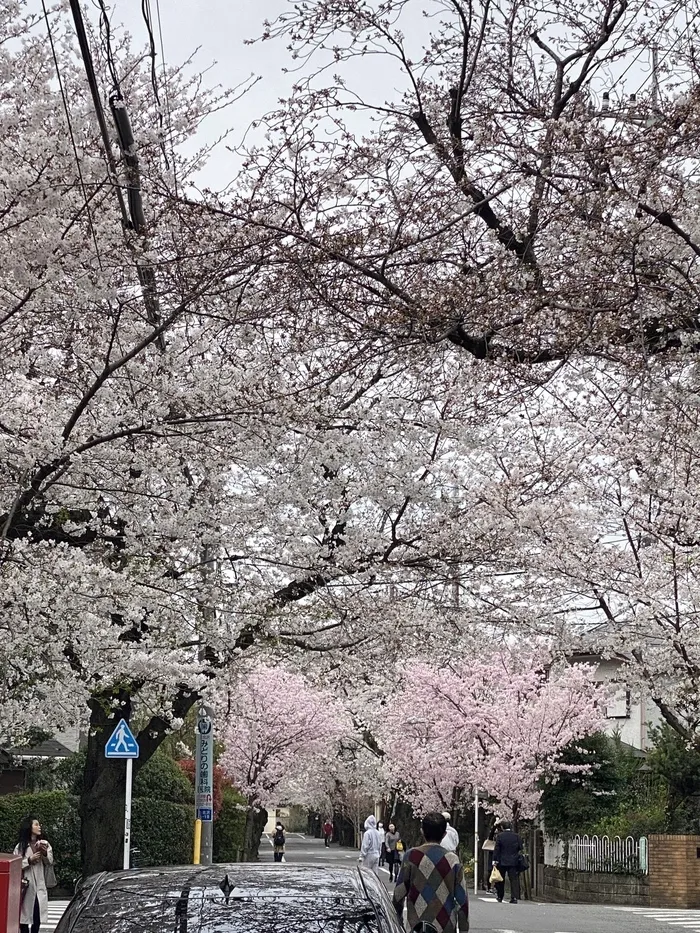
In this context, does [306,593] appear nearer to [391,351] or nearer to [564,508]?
[564,508]

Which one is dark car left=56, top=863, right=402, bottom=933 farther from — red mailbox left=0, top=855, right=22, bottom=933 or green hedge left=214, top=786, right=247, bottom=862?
green hedge left=214, top=786, right=247, bottom=862

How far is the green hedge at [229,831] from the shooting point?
31.2m

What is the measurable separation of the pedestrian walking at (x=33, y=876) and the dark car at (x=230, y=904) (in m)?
6.59

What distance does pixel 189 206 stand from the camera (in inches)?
285

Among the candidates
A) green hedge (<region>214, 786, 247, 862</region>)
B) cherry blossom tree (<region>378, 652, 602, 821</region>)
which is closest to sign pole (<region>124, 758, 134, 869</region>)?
green hedge (<region>214, 786, 247, 862</region>)

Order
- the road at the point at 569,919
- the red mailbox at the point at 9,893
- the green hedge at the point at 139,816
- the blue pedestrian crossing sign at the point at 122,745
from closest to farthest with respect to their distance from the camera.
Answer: the red mailbox at the point at 9,893
the blue pedestrian crossing sign at the point at 122,745
the road at the point at 569,919
the green hedge at the point at 139,816

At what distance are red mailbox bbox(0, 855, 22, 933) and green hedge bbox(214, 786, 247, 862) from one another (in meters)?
24.7

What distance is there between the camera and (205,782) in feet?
56.5

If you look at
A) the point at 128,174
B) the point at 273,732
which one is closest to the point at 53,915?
the point at 128,174

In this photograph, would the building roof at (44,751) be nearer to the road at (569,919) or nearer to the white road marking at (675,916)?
the road at (569,919)

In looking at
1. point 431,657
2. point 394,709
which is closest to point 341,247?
point 431,657

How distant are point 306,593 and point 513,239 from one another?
884cm

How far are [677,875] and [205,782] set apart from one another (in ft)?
48.3

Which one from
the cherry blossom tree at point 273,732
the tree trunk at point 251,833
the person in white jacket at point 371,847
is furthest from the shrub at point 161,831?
the cherry blossom tree at point 273,732
